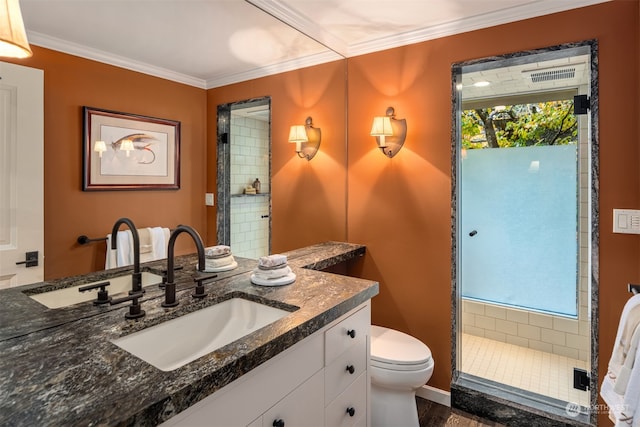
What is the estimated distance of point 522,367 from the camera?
2.76 meters

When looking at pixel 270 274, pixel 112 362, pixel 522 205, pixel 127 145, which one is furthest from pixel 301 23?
pixel 522 205

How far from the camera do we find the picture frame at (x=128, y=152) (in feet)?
3.67

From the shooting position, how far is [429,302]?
2.33 meters

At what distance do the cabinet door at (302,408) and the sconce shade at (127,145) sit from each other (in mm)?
954

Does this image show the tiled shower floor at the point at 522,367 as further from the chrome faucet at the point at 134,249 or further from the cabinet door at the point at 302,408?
the chrome faucet at the point at 134,249

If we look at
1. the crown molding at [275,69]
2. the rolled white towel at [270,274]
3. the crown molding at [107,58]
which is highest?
the crown molding at [275,69]

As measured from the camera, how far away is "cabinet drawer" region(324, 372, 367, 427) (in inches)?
52.5

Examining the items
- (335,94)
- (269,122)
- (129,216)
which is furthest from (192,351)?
(335,94)

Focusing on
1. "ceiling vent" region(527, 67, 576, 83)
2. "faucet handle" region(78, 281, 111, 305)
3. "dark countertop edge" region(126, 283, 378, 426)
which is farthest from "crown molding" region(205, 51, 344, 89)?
"ceiling vent" region(527, 67, 576, 83)

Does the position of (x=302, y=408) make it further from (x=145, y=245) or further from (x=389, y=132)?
(x=389, y=132)

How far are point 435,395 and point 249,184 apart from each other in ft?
5.88

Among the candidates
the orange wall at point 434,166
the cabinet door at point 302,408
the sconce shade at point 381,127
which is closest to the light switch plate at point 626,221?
the orange wall at point 434,166

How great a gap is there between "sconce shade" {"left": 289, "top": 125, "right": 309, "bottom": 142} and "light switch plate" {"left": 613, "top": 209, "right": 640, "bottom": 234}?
1.73m

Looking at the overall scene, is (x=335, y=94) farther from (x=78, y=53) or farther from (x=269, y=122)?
(x=78, y=53)
